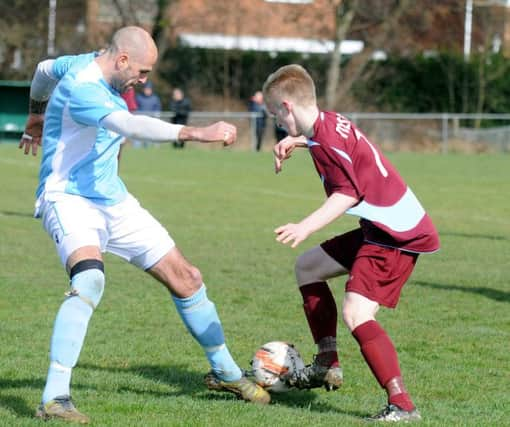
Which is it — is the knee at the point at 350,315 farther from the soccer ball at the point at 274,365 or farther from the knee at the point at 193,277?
the knee at the point at 193,277

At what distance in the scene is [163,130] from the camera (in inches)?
199

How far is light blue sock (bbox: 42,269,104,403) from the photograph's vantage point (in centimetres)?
524

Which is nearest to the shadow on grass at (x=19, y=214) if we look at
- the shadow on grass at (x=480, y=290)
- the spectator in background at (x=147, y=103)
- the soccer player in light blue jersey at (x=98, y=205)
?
the shadow on grass at (x=480, y=290)

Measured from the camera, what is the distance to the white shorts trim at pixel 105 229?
547 centimetres

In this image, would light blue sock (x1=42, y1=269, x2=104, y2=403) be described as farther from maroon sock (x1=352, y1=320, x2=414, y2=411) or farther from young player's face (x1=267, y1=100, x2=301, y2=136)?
maroon sock (x1=352, y1=320, x2=414, y2=411)

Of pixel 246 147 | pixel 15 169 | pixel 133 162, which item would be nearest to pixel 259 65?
pixel 246 147

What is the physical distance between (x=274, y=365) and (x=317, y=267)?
577 mm

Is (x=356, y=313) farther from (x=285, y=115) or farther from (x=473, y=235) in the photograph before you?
(x=473, y=235)

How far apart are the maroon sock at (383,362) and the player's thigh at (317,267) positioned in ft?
1.97

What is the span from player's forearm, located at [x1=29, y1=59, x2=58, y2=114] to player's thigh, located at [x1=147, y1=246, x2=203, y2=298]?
1179mm

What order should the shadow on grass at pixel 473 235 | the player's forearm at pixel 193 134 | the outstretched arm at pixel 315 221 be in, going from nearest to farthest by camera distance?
the player's forearm at pixel 193 134
the outstretched arm at pixel 315 221
the shadow on grass at pixel 473 235

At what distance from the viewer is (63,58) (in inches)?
237

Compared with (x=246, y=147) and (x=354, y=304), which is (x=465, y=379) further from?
(x=246, y=147)

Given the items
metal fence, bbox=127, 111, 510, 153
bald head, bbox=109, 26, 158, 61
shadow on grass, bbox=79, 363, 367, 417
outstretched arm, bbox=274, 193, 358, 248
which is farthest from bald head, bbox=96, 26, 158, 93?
metal fence, bbox=127, 111, 510, 153
